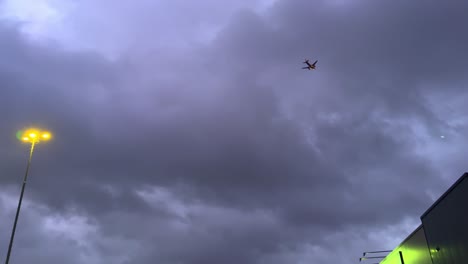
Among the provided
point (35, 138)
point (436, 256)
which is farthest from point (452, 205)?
point (35, 138)

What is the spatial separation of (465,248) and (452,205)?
7.56 feet

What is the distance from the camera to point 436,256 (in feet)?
84.6

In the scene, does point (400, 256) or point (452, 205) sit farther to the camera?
point (400, 256)

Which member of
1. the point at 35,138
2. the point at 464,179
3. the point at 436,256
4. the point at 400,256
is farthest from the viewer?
the point at 400,256

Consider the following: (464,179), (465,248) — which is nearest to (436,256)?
(465,248)

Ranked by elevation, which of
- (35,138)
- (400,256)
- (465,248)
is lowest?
(465,248)

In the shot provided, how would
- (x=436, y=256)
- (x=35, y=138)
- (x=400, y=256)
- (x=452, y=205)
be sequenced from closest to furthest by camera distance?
(x=452, y=205)
(x=436, y=256)
(x=35, y=138)
(x=400, y=256)

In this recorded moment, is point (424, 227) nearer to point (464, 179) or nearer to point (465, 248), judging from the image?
point (465, 248)

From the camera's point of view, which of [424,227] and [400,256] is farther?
[400,256]

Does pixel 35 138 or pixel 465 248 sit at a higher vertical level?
pixel 35 138

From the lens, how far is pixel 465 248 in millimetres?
21484

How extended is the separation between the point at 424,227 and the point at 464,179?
8161mm

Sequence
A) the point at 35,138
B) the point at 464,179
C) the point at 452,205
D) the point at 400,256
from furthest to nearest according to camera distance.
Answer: the point at 400,256
the point at 35,138
the point at 452,205
the point at 464,179

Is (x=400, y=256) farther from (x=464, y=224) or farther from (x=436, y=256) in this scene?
(x=464, y=224)
